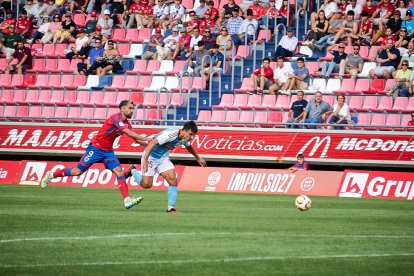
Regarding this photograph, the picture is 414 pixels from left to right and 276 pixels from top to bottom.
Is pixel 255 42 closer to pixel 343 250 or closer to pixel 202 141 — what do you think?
pixel 202 141

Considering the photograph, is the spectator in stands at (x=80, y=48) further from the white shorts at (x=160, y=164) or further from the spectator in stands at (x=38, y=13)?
the white shorts at (x=160, y=164)

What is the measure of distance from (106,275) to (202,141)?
2061 cm

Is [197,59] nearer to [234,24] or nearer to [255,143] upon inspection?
[234,24]

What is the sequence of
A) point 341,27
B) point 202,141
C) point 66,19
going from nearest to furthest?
1. point 202,141
2. point 341,27
3. point 66,19

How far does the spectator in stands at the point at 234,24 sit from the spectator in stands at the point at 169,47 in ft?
7.14

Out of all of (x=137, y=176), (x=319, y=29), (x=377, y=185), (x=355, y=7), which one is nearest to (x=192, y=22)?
(x=319, y=29)

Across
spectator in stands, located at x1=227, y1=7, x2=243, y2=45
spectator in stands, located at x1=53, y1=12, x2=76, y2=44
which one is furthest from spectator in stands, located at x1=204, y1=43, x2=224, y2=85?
spectator in stands, located at x1=53, y1=12, x2=76, y2=44

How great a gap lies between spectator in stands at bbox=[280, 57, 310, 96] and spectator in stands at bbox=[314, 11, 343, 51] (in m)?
1.60

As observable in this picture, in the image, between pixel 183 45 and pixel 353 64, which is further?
pixel 183 45

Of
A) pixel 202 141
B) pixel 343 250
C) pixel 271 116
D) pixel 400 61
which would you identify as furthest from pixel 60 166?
pixel 343 250

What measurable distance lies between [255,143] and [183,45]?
7.19 metres

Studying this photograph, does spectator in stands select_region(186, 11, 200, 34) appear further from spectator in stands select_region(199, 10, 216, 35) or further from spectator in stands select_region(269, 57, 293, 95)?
spectator in stands select_region(269, 57, 293, 95)

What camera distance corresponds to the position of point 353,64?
31.9m

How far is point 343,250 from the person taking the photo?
12484 millimetres
